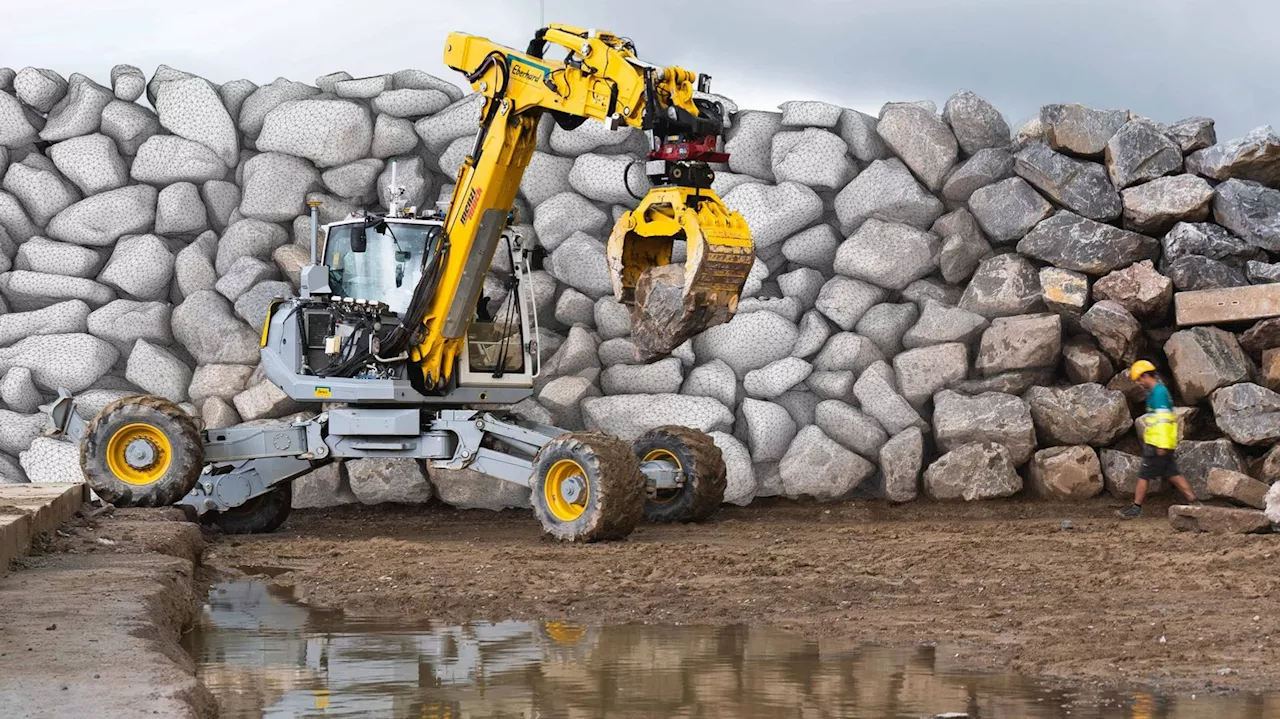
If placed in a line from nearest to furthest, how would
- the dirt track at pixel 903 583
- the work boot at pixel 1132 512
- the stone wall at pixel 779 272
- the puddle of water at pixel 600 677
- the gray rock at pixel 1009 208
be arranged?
the puddle of water at pixel 600 677
the dirt track at pixel 903 583
the work boot at pixel 1132 512
the stone wall at pixel 779 272
the gray rock at pixel 1009 208

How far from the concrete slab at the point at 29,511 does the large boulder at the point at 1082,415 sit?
7057 millimetres

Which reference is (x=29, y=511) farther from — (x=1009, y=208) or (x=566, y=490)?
(x=1009, y=208)

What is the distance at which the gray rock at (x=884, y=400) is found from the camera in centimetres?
1209

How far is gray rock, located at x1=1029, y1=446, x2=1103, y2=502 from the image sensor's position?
37.8 ft

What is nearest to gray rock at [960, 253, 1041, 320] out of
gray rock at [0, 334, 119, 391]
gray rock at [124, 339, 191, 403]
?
gray rock at [124, 339, 191, 403]

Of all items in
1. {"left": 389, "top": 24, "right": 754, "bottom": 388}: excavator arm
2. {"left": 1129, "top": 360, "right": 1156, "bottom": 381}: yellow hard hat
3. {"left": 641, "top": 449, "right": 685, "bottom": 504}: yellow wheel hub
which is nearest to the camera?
{"left": 389, "top": 24, "right": 754, "bottom": 388}: excavator arm

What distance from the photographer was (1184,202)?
12062mm

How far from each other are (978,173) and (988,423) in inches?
88.4

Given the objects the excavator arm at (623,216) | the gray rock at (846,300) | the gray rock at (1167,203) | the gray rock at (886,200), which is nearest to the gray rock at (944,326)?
the gray rock at (846,300)

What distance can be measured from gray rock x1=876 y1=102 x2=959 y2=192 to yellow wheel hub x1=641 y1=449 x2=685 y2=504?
3.59 metres

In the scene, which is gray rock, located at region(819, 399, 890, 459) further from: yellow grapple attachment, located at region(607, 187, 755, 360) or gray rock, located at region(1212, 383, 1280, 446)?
yellow grapple attachment, located at region(607, 187, 755, 360)

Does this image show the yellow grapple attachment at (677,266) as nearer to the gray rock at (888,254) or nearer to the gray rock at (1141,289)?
the gray rock at (888,254)

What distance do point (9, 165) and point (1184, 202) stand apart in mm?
10018

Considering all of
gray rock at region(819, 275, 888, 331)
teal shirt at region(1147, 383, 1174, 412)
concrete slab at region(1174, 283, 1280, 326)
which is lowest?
teal shirt at region(1147, 383, 1174, 412)
